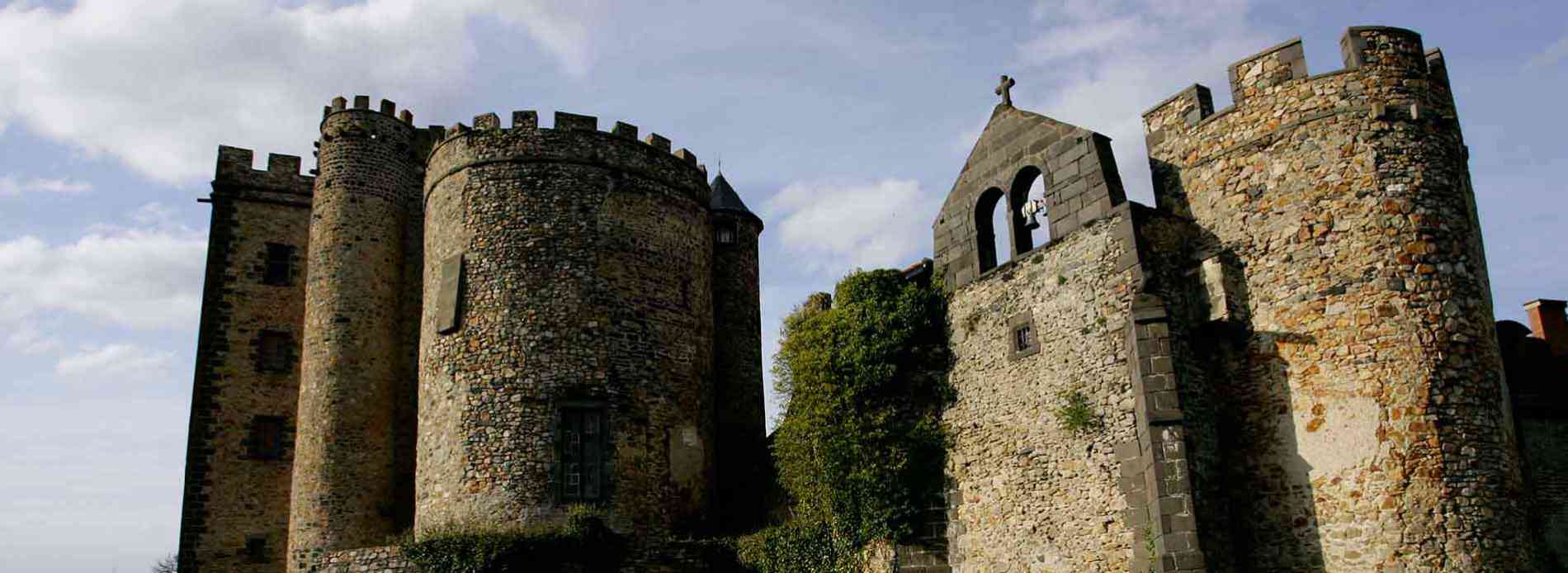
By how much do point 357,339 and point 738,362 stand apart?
8110 millimetres

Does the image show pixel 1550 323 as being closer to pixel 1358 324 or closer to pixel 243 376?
pixel 1358 324

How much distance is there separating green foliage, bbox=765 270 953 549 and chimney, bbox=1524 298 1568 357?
46.1 feet

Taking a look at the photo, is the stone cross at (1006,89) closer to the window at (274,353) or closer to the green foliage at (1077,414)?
the green foliage at (1077,414)

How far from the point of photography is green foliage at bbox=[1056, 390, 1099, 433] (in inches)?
645

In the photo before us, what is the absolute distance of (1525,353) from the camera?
75.3 feet

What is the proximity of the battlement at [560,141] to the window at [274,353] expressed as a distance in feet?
23.4

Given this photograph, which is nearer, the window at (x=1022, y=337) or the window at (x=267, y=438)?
the window at (x=1022, y=337)

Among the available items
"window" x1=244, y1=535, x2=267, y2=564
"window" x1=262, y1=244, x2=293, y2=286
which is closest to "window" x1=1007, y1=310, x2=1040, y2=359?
"window" x1=244, y1=535, x2=267, y2=564

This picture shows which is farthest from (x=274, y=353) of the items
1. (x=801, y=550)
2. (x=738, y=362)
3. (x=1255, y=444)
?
(x=1255, y=444)

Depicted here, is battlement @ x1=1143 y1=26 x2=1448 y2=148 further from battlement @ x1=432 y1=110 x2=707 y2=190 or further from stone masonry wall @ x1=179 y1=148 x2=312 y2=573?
stone masonry wall @ x1=179 y1=148 x2=312 y2=573

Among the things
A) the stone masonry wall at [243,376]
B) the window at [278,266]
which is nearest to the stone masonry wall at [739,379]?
the stone masonry wall at [243,376]

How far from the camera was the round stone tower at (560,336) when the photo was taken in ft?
68.1

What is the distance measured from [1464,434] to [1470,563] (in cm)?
156

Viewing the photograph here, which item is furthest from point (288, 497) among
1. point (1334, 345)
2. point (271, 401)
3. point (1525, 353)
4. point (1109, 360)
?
point (1525, 353)
